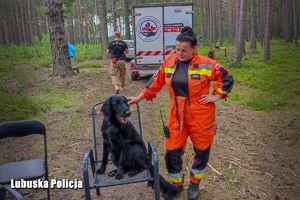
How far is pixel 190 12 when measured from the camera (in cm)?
1079

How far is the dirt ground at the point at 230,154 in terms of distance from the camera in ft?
13.0

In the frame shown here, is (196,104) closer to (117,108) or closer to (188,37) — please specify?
(188,37)

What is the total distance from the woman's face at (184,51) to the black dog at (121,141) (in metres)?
0.84

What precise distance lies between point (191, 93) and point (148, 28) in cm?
832

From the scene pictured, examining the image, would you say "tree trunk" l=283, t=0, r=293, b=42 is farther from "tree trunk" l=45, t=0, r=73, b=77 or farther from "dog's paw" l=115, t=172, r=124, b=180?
"dog's paw" l=115, t=172, r=124, b=180

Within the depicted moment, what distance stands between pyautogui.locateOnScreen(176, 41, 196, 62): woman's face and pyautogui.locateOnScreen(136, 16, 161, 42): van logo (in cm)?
809

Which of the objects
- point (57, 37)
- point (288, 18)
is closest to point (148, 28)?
point (57, 37)

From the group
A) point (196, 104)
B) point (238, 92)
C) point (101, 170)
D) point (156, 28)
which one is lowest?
point (238, 92)

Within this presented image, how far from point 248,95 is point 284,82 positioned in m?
2.14

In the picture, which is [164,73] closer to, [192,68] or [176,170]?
[192,68]

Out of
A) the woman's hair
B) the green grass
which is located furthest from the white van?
the woman's hair

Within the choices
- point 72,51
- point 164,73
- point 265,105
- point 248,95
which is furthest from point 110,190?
point 72,51

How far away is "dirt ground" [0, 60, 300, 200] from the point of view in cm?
395

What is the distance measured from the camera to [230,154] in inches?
199
